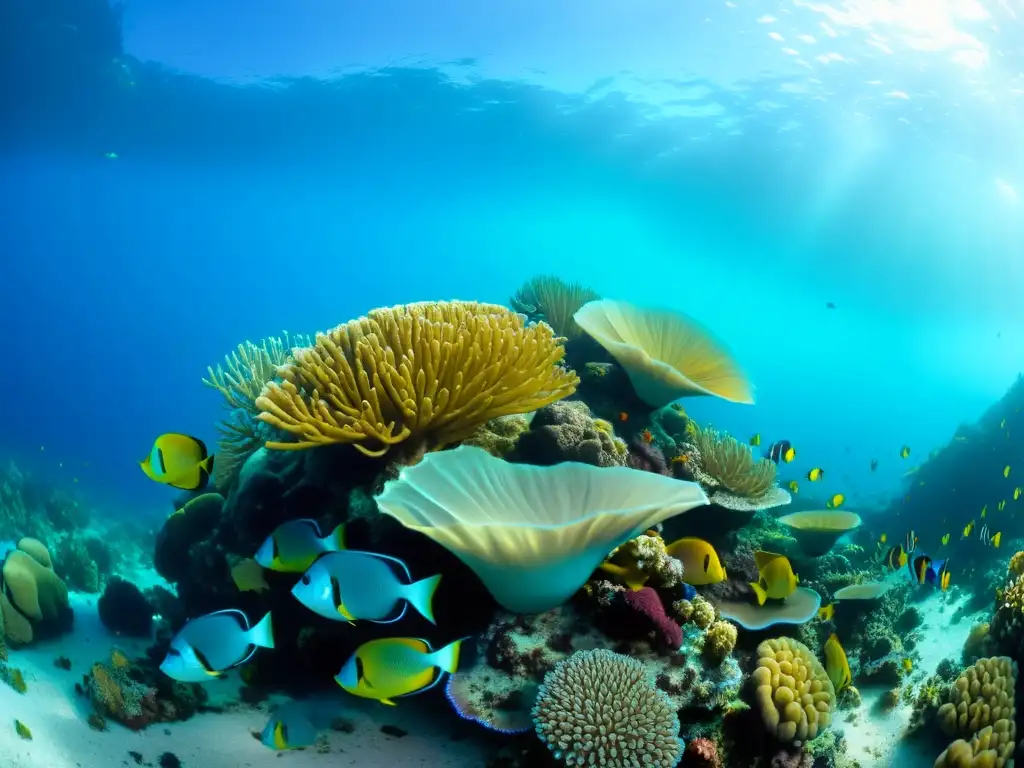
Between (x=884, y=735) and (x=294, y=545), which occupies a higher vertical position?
(x=294, y=545)

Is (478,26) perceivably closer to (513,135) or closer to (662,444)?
(513,135)

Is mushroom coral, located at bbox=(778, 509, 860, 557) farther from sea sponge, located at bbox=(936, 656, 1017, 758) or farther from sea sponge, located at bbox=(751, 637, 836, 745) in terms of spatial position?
sea sponge, located at bbox=(751, 637, 836, 745)

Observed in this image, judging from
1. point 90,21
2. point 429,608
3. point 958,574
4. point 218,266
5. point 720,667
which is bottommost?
point 218,266

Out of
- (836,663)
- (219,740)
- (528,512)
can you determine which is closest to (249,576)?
(219,740)

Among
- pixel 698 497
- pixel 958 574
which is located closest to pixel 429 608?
pixel 698 497

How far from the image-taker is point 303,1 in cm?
2256

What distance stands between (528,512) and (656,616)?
3.32ft

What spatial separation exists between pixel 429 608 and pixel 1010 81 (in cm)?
3103

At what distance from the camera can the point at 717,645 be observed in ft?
11.8

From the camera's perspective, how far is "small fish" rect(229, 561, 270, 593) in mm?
4438

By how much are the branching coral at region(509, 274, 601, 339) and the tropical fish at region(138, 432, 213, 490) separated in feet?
15.7

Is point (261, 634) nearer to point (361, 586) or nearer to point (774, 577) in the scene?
point (361, 586)

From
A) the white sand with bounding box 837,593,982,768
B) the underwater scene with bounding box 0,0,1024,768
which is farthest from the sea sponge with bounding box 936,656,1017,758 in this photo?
the white sand with bounding box 837,593,982,768

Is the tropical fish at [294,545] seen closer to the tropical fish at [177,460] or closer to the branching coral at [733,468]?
the tropical fish at [177,460]
